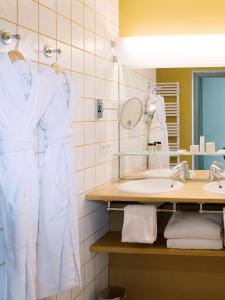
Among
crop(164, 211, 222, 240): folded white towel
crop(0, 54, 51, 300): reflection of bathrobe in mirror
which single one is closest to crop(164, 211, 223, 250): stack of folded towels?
crop(164, 211, 222, 240): folded white towel

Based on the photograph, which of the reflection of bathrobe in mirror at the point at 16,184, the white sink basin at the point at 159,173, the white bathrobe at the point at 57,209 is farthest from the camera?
the white sink basin at the point at 159,173

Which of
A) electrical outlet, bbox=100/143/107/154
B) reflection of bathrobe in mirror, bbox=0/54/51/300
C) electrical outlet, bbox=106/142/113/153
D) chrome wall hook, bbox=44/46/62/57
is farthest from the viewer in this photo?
electrical outlet, bbox=106/142/113/153

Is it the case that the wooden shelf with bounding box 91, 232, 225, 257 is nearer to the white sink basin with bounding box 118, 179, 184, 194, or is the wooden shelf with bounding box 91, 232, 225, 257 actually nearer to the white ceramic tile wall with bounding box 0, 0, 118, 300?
the white ceramic tile wall with bounding box 0, 0, 118, 300

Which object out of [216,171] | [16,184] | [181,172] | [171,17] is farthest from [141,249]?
[171,17]

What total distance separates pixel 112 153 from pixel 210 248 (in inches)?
38.9

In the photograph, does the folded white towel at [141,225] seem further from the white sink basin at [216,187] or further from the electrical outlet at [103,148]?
the electrical outlet at [103,148]

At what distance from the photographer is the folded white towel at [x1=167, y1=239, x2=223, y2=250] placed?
2521mm

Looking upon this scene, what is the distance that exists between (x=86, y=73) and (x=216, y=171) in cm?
110

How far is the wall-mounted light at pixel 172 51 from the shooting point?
308 cm

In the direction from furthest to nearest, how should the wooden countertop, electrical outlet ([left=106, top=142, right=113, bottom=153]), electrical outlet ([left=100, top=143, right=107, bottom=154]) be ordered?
electrical outlet ([left=106, top=142, right=113, bottom=153])
electrical outlet ([left=100, top=143, right=107, bottom=154])
the wooden countertop

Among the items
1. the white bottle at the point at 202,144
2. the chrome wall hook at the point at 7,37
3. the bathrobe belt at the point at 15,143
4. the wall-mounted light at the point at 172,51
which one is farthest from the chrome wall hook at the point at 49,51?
the white bottle at the point at 202,144

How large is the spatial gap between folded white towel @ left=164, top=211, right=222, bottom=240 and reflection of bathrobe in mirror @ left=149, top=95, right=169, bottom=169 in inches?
22.9

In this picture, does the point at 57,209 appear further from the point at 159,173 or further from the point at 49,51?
the point at 159,173

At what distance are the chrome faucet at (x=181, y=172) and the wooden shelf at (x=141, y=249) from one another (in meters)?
0.47
